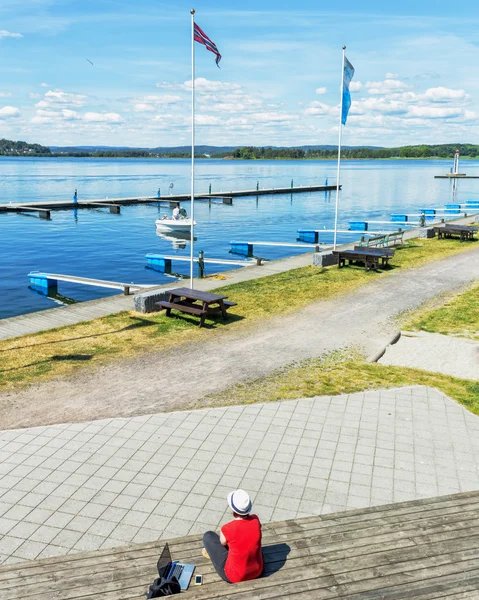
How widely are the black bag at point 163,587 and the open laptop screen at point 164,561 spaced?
134 mm

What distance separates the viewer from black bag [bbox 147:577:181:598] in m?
4.53

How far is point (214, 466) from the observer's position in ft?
24.1

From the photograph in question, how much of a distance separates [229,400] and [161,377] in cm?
176

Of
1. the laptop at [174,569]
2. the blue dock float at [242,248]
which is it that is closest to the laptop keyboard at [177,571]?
the laptop at [174,569]

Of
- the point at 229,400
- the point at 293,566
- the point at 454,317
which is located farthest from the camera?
the point at 454,317

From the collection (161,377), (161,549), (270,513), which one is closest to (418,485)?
(270,513)

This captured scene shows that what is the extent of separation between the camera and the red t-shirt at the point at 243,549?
4.63 metres

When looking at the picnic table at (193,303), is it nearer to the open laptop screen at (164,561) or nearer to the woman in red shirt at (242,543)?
the open laptop screen at (164,561)

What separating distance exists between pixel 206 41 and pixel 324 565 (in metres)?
12.9

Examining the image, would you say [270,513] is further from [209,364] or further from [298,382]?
[209,364]

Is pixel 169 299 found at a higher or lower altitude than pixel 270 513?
higher

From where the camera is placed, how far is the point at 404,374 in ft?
35.6

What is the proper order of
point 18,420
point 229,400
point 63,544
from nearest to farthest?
1. point 63,544
2. point 18,420
3. point 229,400

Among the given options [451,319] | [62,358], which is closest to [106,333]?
[62,358]
